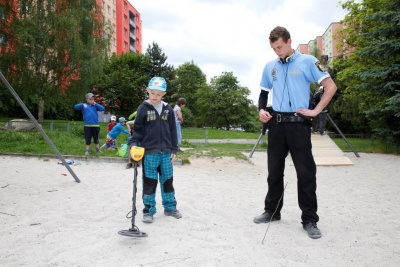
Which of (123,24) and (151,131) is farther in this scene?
(123,24)

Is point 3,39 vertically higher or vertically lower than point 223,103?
higher

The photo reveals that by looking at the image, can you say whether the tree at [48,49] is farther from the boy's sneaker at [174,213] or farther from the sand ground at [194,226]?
the boy's sneaker at [174,213]

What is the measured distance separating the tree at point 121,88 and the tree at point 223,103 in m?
10.0

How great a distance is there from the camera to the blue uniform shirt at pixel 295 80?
11.3 ft

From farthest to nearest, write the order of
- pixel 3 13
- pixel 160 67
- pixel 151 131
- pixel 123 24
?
pixel 123 24 → pixel 160 67 → pixel 3 13 → pixel 151 131

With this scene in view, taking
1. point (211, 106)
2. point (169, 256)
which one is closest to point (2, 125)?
point (169, 256)

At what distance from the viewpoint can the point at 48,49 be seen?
20078 millimetres

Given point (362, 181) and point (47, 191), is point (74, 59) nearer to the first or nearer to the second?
point (47, 191)

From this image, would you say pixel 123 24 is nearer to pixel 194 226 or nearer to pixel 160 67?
pixel 160 67

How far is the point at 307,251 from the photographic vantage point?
2.98 meters

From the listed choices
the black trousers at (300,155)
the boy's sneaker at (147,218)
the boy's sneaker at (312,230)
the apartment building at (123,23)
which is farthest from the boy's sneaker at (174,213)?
the apartment building at (123,23)

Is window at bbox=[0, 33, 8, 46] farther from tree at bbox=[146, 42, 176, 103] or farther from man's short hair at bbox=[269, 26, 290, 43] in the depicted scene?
man's short hair at bbox=[269, 26, 290, 43]

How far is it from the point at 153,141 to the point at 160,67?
3572cm

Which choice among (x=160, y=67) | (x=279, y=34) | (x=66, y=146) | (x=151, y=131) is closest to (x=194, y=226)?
(x=151, y=131)
